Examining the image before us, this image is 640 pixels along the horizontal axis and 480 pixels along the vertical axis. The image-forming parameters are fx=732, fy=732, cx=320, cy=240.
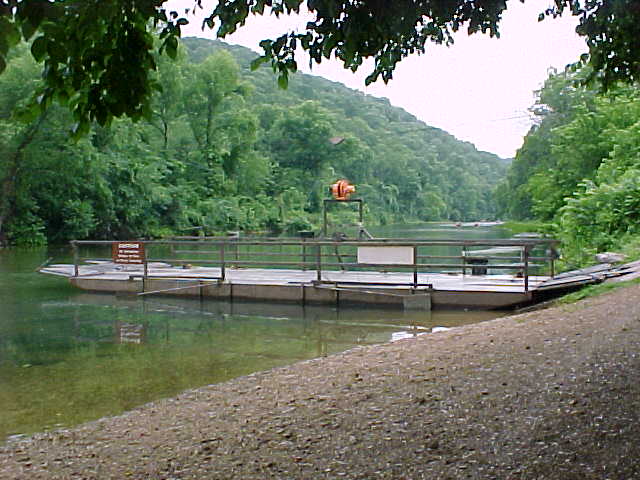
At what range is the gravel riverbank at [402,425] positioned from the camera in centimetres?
393

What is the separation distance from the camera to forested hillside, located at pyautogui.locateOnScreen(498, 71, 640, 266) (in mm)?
18484

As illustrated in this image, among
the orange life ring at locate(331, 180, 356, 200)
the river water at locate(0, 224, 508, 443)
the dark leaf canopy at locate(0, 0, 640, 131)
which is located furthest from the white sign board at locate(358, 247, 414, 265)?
the dark leaf canopy at locate(0, 0, 640, 131)

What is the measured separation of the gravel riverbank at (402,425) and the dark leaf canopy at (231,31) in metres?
2.22

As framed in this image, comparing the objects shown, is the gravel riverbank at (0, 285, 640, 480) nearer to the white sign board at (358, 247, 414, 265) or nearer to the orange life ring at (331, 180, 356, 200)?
the white sign board at (358, 247, 414, 265)

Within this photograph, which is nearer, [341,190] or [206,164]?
[341,190]

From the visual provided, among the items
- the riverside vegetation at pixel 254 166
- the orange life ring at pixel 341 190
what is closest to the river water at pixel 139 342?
the riverside vegetation at pixel 254 166

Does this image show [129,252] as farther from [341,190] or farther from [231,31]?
[231,31]

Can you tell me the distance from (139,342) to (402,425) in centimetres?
791

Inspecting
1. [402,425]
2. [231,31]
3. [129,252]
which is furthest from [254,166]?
[402,425]

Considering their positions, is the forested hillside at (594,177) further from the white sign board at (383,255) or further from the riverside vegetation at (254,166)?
the white sign board at (383,255)

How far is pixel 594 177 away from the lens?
26.4m

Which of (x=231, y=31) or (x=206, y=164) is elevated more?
(x=206, y=164)

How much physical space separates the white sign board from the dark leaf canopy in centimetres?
754

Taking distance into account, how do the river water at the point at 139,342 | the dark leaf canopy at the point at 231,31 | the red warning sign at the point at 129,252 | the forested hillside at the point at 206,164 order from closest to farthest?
the dark leaf canopy at the point at 231,31 < the river water at the point at 139,342 < the red warning sign at the point at 129,252 < the forested hillside at the point at 206,164
